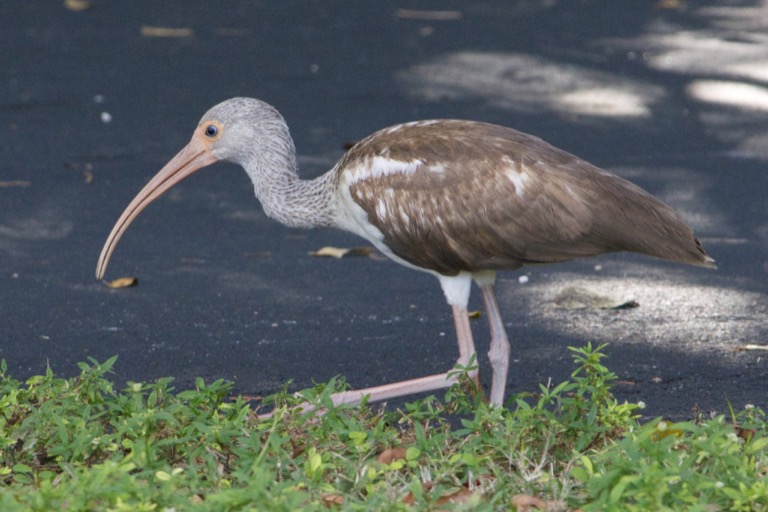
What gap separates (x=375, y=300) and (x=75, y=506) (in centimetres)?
372

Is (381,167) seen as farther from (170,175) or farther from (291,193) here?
(170,175)

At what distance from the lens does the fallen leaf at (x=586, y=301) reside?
728cm

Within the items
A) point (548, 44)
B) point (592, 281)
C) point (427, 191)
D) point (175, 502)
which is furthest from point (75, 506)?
point (548, 44)

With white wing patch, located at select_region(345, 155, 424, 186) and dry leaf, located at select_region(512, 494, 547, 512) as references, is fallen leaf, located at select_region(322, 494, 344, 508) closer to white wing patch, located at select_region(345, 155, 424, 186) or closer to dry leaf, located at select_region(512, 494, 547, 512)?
A: dry leaf, located at select_region(512, 494, 547, 512)

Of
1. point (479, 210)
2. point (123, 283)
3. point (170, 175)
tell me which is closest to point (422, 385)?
point (479, 210)

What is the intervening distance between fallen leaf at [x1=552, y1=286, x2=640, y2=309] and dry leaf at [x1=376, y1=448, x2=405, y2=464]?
269cm

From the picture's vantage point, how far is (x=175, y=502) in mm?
3932

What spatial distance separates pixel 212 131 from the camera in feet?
21.0

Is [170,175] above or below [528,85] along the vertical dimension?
above

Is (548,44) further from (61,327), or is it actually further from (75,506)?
(75,506)

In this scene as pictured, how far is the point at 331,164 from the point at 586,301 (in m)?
2.87

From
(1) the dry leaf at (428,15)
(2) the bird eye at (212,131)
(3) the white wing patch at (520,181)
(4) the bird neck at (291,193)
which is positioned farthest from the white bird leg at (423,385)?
(1) the dry leaf at (428,15)

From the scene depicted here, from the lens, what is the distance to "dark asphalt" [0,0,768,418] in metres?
6.68

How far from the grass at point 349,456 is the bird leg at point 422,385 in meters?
0.12
